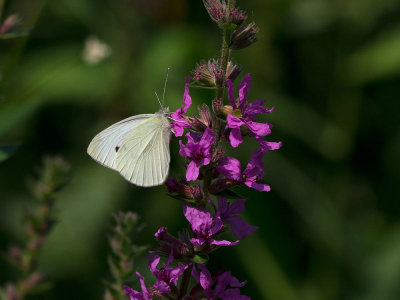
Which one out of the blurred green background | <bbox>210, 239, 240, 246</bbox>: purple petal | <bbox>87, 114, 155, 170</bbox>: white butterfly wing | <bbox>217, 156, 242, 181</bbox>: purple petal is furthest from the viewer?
the blurred green background

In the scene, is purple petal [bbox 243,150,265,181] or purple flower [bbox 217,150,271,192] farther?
purple petal [bbox 243,150,265,181]

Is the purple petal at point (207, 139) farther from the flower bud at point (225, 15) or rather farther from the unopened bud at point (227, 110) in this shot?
the flower bud at point (225, 15)

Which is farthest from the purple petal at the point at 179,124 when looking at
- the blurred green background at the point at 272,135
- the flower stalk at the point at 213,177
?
the blurred green background at the point at 272,135

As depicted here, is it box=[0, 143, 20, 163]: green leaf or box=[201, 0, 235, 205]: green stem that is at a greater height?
box=[201, 0, 235, 205]: green stem

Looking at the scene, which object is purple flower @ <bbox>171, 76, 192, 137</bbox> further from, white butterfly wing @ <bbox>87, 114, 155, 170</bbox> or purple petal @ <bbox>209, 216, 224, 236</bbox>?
purple petal @ <bbox>209, 216, 224, 236</bbox>

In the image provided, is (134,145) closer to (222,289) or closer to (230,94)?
(230,94)

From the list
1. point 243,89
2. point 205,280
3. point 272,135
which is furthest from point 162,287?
point 272,135

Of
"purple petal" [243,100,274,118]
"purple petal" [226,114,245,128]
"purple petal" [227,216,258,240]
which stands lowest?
"purple petal" [227,216,258,240]

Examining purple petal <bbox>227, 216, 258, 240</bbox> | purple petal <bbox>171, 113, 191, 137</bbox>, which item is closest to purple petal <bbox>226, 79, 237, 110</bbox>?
purple petal <bbox>171, 113, 191, 137</bbox>
